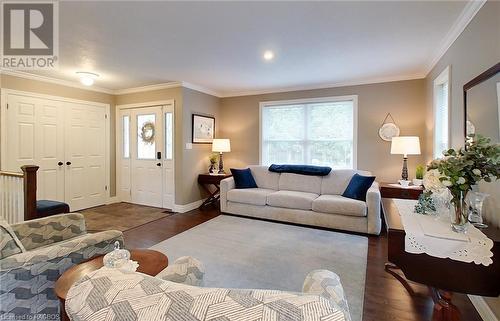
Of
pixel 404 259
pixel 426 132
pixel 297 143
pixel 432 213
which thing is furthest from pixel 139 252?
pixel 426 132

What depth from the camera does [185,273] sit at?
1.31 meters

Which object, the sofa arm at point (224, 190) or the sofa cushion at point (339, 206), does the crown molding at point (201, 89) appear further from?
the sofa cushion at point (339, 206)

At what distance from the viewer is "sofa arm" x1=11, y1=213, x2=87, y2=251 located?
1.83 metres

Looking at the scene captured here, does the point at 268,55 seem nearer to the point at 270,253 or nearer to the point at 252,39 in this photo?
the point at 252,39

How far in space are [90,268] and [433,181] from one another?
234 cm

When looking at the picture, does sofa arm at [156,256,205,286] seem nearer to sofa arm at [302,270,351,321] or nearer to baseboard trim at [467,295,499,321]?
sofa arm at [302,270,351,321]

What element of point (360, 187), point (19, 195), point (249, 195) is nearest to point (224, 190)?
point (249, 195)

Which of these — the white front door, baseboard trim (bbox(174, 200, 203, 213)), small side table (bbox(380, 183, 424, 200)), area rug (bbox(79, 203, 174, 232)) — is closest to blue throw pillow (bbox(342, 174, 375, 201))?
small side table (bbox(380, 183, 424, 200))

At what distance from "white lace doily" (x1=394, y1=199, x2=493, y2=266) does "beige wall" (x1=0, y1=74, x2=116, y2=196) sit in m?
5.49

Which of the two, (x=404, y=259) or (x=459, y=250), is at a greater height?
(x=459, y=250)

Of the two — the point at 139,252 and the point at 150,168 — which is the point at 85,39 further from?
the point at 150,168

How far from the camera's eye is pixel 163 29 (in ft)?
8.50

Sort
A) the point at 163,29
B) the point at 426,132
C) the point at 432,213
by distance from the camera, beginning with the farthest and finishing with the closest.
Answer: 1. the point at 426,132
2. the point at 163,29
3. the point at 432,213

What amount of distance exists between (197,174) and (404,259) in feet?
13.8
